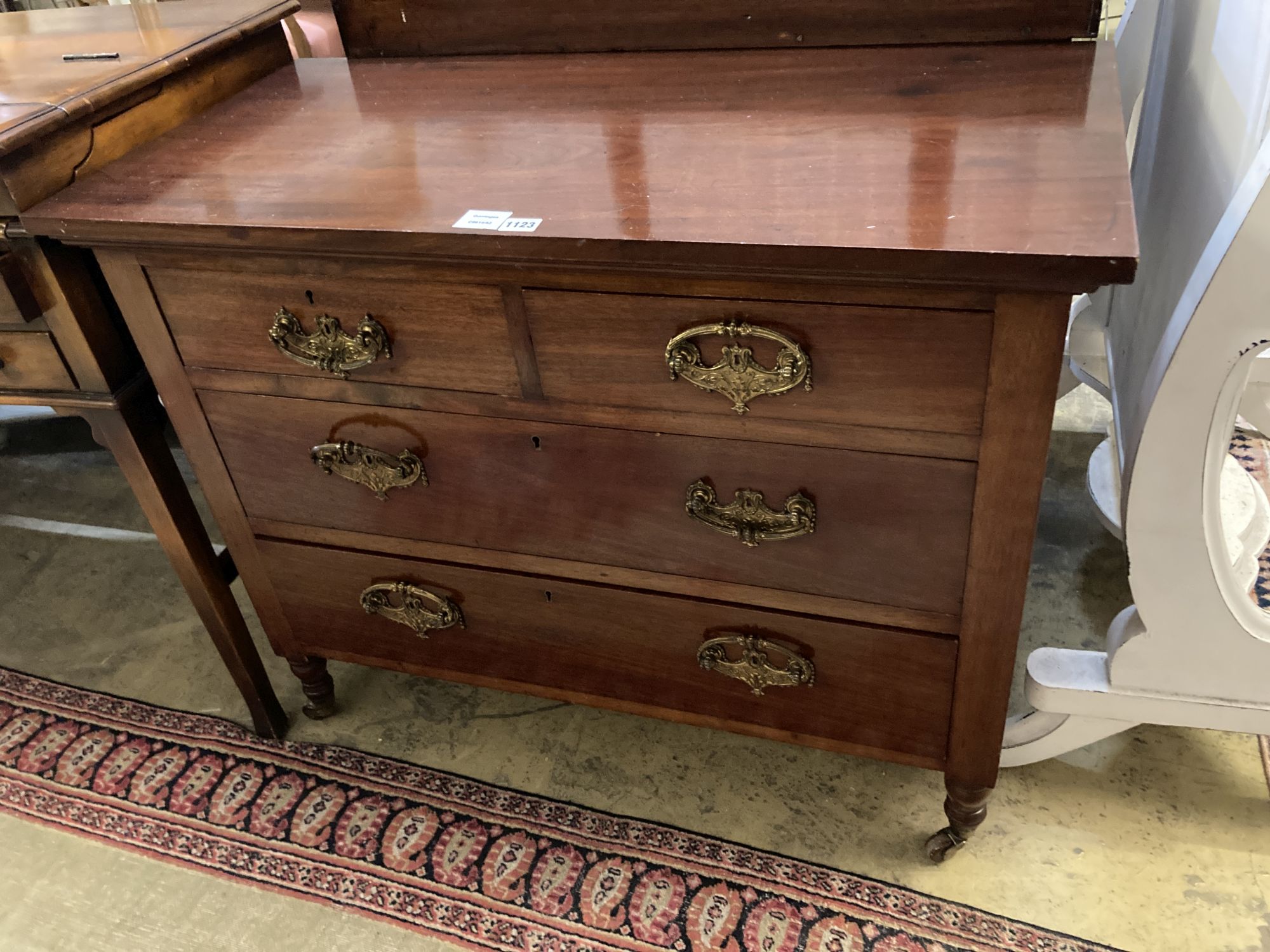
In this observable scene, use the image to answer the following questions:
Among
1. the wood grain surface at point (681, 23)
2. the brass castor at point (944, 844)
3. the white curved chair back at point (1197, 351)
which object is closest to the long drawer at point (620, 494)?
the white curved chair back at point (1197, 351)

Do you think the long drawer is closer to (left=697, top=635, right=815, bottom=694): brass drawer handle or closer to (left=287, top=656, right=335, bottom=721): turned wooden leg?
(left=697, top=635, right=815, bottom=694): brass drawer handle

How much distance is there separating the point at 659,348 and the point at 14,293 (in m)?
0.63

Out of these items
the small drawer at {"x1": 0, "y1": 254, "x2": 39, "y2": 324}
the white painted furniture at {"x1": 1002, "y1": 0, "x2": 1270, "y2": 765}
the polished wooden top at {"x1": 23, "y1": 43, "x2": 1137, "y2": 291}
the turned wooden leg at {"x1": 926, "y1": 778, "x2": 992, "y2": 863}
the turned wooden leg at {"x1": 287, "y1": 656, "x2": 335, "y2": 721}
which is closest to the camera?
the polished wooden top at {"x1": 23, "y1": 43, "x2": 1137, "y2": 291}

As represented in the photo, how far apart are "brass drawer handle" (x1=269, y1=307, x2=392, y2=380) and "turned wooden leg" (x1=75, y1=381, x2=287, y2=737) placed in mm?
236

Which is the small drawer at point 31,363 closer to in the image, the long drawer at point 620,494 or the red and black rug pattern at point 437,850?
the long drawer at point 620,494

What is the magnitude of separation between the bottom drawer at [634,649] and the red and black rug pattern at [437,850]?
177 mm

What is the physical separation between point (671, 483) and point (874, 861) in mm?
564

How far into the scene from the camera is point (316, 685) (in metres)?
1.37

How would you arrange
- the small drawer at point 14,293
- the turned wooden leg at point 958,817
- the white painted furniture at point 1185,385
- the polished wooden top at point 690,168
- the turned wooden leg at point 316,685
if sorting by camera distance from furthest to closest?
1. the turned wooden leg at point 316,685
2. the turned wooden leg at point 958,817
3. the small drawer at point 14,293
4. the white painted furniture at point 1185,385
5. the polished wooden top at point 690,168

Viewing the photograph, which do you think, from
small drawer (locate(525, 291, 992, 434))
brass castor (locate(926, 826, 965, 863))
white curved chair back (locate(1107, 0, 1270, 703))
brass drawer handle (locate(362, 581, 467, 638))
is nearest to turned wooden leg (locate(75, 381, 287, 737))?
brass drawer handle (locate(362, 581, 467, 638))

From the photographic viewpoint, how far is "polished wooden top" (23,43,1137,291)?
73cm

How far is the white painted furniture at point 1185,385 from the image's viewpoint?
0.83 m

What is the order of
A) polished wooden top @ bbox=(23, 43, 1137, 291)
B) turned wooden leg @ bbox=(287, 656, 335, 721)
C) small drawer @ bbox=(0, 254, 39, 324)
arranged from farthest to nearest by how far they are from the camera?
turned wooden leg @ bbox=(287, 656, 335, 721) < small drawer @ bbox=(0, 254, 39, 324) < polished wooden top @ bbox=(23, 43, 1137, 291)

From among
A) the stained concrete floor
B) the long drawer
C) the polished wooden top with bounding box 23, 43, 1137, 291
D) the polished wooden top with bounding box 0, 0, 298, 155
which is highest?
the polished wooden top with bounding box 0, 0, 298, 155
